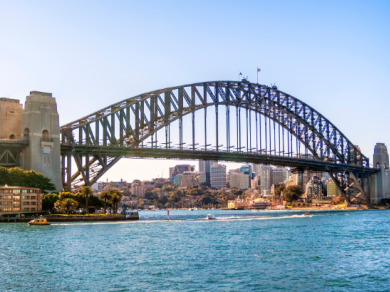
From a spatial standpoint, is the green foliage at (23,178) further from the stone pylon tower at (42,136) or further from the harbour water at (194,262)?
the harbour water at (194,262)

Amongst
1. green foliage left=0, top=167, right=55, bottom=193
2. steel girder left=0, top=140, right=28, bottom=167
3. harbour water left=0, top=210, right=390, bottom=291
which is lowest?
harbour water left=0, top=210, right=390, bottom=291

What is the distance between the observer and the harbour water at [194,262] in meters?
A: 26.4

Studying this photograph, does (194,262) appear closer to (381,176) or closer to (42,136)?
(42,136)

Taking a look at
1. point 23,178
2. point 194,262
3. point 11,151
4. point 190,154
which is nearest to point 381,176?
point 190,154

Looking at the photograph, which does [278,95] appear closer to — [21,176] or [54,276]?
[21,176]

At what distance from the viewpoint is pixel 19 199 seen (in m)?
69.0

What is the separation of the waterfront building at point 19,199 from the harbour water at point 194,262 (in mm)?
17273

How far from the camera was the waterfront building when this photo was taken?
67812 mm

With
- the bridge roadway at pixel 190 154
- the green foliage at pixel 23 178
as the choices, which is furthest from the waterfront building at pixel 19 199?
the bridge roadway at pixel 190 154

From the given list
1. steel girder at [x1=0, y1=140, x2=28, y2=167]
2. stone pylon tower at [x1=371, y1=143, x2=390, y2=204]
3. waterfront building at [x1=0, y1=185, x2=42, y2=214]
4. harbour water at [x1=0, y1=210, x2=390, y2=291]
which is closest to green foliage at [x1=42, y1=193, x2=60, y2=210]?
waterfront building at [x1=0, y1=185, x2=42, y2=214]

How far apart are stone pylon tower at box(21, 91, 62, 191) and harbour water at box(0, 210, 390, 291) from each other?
849 inches

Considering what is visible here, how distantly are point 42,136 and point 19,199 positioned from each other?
8.96 m

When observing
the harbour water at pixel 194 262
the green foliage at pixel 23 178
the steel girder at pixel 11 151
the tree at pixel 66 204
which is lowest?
the harbour water at pixel 194 262

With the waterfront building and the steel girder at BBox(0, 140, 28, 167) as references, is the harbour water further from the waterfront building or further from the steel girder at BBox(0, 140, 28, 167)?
the steel girder at BBox(0, 140, 28, 167)
